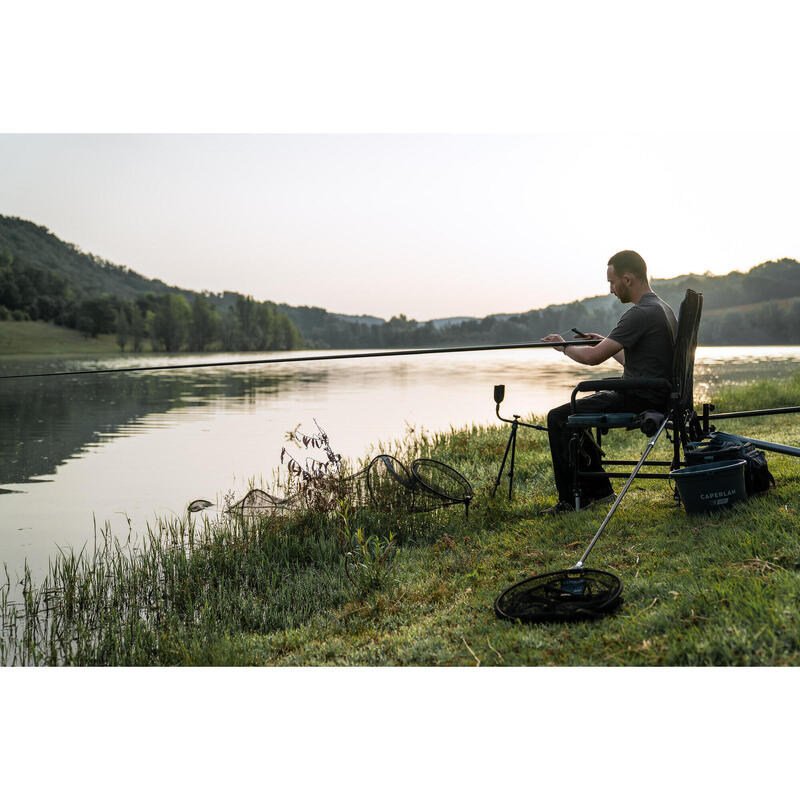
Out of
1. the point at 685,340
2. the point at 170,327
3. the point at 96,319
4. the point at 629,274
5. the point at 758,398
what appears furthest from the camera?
the point at 96,319

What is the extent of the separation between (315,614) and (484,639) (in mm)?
1349

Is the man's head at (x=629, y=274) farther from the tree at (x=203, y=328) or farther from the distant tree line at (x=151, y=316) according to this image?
the tree at (x=203, y=328)

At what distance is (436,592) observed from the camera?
3803 mm

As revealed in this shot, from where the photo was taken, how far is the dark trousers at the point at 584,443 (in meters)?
4.61

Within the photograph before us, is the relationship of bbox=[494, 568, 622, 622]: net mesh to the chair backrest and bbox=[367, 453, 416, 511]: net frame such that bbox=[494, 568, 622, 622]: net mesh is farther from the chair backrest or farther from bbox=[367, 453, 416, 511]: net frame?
bbox=[367, 453, 416, 511]: net frame

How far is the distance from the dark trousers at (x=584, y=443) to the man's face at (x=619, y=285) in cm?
69

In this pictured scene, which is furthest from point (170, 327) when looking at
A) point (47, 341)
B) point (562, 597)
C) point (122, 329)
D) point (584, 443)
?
point (562, 597)

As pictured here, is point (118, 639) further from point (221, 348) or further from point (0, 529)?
point (221, 348)

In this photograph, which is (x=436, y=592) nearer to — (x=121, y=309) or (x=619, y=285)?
(x=619, y=285)

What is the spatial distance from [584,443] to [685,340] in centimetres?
104

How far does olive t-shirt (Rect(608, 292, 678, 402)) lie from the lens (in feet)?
14.7

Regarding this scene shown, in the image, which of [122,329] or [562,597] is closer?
[562,597]

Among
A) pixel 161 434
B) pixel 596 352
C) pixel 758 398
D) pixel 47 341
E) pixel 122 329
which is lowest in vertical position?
pixel 161 434

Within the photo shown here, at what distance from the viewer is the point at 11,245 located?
222ft
